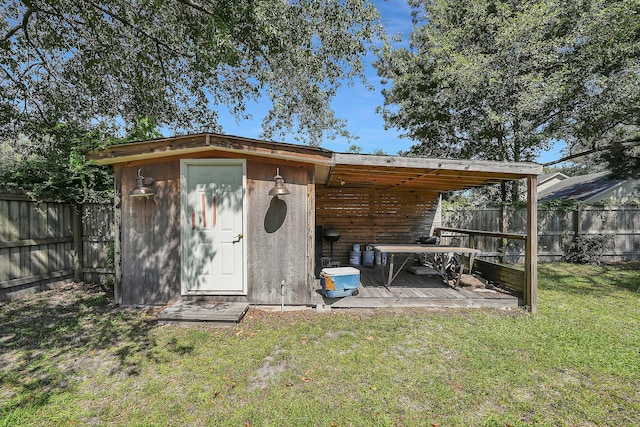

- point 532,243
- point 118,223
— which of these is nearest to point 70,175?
point 118,223

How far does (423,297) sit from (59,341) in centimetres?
468

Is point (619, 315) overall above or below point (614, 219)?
below

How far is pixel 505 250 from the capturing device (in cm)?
834

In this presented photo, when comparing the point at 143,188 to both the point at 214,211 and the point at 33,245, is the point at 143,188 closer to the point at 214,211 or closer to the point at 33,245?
the point at 214,211

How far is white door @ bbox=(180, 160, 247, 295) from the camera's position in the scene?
13.9 feet

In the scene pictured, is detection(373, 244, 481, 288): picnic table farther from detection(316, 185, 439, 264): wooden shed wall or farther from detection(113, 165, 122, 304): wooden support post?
detection(113, 165, 122, 304): wooden support post

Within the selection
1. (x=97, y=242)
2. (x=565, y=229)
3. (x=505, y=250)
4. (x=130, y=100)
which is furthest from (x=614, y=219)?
(x=130, y=100)

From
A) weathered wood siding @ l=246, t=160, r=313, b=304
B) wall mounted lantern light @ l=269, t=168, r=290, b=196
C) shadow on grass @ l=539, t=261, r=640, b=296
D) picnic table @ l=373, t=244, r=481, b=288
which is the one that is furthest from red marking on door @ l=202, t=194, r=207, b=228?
shadow on grass @ l=539, t=261, r=640, b=296

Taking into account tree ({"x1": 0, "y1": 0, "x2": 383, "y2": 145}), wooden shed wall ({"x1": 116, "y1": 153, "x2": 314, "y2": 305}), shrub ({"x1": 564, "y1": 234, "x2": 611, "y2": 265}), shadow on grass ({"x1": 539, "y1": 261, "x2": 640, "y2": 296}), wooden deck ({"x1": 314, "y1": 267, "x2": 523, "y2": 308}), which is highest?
tree ({"x1": 0, "y1": 0, "x2": 383, "y2": 145})

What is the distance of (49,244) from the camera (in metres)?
5.14

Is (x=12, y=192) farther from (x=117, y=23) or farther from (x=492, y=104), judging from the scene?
(x=492, y=104)

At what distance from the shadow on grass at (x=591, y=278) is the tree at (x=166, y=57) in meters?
6.49

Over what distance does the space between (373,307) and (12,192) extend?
19.3 ft

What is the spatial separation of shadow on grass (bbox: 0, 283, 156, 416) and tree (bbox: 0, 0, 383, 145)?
11.7ft
